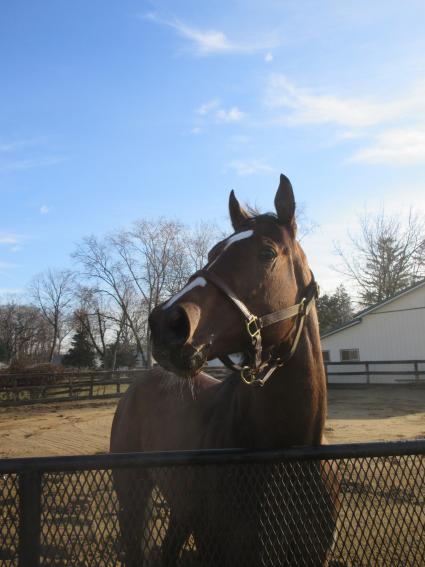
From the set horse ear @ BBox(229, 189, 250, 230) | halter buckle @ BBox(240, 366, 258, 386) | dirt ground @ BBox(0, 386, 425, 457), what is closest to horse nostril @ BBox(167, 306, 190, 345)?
halter buckle @ BBox(240, 366, 258, 386)

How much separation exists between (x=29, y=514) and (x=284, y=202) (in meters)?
1.81

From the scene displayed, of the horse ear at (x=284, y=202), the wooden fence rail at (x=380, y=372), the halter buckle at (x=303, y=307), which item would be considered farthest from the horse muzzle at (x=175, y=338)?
the wooden fence rail at (x=380, y=372)

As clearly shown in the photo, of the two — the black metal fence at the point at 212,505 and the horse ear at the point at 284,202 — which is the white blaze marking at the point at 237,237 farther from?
the black metal fence at the point at 212,505

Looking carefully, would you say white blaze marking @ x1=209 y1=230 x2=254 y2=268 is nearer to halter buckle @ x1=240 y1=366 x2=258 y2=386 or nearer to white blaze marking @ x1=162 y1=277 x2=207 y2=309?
white blaze marking @ x1=162 y1=277 x2=207 y2=309

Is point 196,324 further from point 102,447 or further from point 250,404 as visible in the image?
point 102,447

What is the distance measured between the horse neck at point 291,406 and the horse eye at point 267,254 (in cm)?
48

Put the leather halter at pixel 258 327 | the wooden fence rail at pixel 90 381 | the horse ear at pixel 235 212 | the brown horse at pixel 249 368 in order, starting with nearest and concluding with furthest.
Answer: the brown horse at pixel 249 368 → the leather halter at pixel 258 327 → the horse ear at pixel 235 212 → the wooden fence rail at pixel 90 381

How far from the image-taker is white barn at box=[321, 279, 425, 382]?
24.3 m

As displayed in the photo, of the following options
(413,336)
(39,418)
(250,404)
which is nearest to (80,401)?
(39,418)

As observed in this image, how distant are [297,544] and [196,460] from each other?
2.26 ft

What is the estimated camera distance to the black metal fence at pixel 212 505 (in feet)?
5.77

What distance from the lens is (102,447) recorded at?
9.62 meters

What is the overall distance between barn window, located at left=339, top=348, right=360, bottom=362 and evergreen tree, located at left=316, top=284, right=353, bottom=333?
16.0 metres

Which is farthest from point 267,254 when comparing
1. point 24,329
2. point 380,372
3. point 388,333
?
point 24,329
